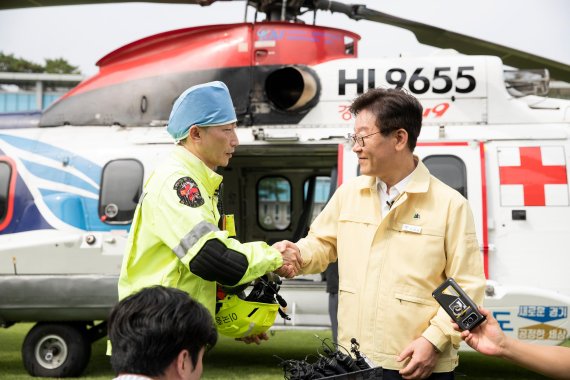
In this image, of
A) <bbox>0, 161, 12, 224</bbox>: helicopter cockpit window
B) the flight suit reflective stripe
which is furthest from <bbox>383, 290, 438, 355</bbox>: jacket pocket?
<bbox>0, 161, 12, 224</bbox>: helicopter cockpit window

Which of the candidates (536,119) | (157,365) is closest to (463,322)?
(157,365)

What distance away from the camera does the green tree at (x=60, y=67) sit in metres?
39.8

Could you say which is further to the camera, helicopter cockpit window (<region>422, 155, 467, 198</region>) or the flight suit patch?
helicopter cockpit window (<region>422, 155, 467, 198</region>)

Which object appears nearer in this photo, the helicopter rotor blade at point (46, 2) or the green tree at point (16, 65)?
the helicopter rotor blade at point (46, 2)

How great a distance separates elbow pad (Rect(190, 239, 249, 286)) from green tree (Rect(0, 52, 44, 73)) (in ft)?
130

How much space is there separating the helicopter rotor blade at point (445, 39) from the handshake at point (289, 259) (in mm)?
4796

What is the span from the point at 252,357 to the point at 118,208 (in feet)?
9.43

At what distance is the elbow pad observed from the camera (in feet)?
10.0

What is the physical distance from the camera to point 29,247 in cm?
773

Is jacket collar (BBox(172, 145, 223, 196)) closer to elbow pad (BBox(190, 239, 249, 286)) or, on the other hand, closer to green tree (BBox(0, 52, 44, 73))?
elbow pad (BBox(190, 239, 249, 286))

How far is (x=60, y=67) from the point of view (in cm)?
3988

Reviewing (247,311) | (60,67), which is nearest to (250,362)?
(247,311)

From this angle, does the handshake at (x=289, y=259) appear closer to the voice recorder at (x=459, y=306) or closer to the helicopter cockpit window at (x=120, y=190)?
the voice recorder at (x=459, y=306)

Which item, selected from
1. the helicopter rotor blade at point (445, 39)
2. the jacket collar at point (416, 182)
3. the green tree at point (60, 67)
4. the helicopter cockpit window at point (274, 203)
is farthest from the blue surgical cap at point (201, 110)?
the green tree at point (60, 67)
